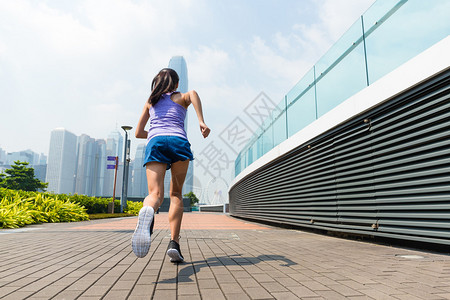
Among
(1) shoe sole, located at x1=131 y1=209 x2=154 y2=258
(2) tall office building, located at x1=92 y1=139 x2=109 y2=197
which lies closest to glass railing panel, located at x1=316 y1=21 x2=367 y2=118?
(1) shoe sole, located at x1=131 y1=209 x2=154 y2=258

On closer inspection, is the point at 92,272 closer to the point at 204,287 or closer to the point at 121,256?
the point at 121,256

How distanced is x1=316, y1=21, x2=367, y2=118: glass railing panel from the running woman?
3944mm

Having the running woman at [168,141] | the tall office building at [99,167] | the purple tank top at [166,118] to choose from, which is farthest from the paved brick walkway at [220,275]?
the tall office building at [99,167]

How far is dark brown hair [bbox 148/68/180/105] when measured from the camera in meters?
3.19

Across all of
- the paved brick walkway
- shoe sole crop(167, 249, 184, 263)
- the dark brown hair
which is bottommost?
the paved brick walkway

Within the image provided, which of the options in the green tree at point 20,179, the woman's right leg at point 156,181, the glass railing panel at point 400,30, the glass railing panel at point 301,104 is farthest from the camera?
the green tree at point 20,179

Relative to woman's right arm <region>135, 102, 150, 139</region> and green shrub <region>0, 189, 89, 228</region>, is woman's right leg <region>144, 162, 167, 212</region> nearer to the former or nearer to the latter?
woman's right arm <region>135, 102, 150, 139</region>

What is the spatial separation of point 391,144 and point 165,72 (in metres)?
3.86

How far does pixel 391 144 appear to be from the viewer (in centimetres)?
500

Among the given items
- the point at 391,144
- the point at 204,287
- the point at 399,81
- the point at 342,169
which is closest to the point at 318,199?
the point at 342,169

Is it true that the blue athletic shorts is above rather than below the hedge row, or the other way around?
above

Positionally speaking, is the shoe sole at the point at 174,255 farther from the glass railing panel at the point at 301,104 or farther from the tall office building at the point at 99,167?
the tall office building at the point at 99,167

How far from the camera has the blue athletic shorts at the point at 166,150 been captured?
2.85 metres

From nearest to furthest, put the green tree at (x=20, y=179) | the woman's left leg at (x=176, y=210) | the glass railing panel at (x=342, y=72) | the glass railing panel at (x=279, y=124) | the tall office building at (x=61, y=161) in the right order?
the woman's left leg at (x=176, y=210) < the glass railing panel at (x=342, y=72) < the glass railing panel at (x=279, y=124) < the green tree at (x=20, y=179) < the tall office building at (x=61, y=161)
